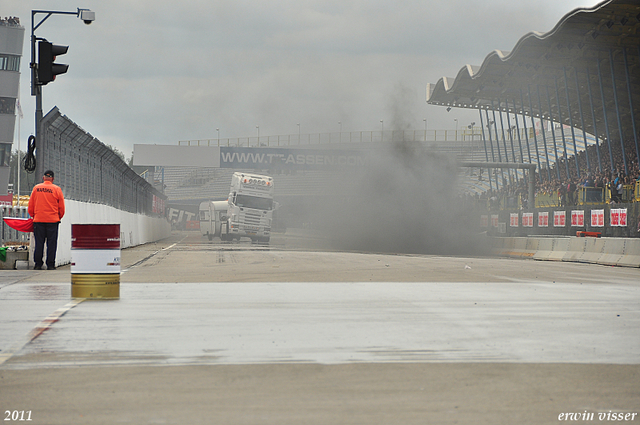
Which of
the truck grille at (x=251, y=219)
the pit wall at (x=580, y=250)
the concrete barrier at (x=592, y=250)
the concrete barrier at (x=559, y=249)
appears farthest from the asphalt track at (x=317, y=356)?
the truck grille at (x=251, y=219)

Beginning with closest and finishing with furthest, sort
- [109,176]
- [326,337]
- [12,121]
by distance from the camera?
[326,337], [109,176], [12,121]

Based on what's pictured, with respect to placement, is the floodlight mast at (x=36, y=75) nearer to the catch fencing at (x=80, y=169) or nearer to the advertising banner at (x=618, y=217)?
the catch fencing at (x=80, y=169)

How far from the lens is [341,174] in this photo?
49.5 metres

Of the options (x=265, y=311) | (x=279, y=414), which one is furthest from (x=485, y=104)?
(x=279, y=414)

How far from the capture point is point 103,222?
942 inches

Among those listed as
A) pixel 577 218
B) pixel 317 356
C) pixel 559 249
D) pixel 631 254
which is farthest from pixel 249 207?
pixel 317 356

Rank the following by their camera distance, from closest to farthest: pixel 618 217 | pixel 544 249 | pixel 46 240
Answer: pixel 46 240 < pixel 618 217 < pixel 544 249

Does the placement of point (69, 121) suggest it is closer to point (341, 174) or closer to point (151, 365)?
point (151, 365)

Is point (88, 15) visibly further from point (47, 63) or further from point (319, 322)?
point (319, 322)

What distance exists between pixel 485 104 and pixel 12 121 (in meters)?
49.7

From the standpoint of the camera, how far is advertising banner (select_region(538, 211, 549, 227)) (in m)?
30.7

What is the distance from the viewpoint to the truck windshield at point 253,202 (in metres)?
44.3

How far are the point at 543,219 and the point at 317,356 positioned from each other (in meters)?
26.5

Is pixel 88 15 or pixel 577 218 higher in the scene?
pixel 88 15
